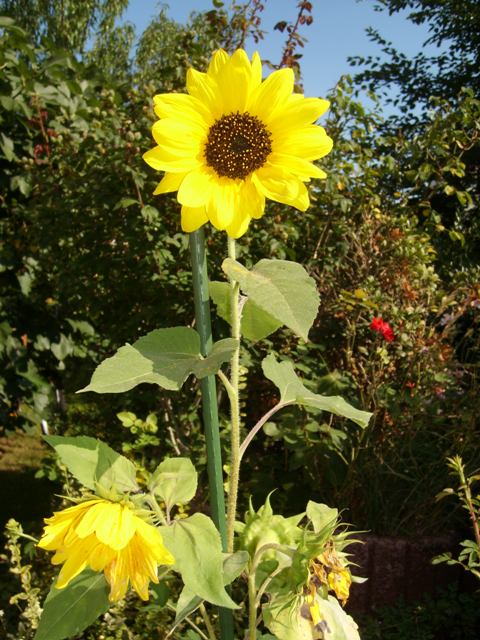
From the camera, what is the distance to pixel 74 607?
0.82 meters

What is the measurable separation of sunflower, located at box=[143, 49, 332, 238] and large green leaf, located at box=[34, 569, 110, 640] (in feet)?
1.60

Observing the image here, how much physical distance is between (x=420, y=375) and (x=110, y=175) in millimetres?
1498

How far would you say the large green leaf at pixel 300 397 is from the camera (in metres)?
0.88

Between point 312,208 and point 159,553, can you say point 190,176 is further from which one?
point 312,208

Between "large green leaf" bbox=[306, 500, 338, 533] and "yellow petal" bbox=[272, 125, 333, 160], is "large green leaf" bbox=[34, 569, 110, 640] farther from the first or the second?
"yellow petal" bbox=[272, 125, 333, 160]

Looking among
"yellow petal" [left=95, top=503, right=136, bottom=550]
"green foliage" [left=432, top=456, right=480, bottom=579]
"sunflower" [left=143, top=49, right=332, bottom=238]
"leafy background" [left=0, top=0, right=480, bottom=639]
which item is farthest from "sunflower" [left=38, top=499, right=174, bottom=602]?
"leafy background" [left=0, top=0, right=480, bottom=639]

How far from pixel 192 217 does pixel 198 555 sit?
41 centimetres

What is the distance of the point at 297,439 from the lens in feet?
7.77

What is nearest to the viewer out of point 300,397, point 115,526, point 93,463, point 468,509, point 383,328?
point 115,526

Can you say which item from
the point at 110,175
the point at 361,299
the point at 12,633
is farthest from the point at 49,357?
the point at 361,299

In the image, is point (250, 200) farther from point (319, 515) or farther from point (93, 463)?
point (319, 515)

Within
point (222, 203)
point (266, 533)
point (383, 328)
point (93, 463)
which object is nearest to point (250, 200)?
point (222, 203)

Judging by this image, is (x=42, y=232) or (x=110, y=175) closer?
(x=110, y=175)

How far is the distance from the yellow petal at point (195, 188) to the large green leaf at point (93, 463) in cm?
32
